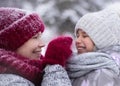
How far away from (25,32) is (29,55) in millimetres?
100

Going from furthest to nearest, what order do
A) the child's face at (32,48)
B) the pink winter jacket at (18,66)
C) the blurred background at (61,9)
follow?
the blurred background at (61,9) → the child's face at (32,48) → the pink winter jacket at (18,66)

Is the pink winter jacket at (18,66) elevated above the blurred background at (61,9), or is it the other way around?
the pink winter jacket at (18,66)

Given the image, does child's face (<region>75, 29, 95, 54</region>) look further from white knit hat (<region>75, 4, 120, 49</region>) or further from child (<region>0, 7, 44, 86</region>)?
child (<region>0, 7, 44, 86</region>)

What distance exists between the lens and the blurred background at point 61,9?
487 centimetres

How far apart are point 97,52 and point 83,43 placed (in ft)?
0.29

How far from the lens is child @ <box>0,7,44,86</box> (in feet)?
5.60

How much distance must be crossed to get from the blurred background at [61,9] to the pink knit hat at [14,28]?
9.34 feet

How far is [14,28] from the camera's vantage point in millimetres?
1775

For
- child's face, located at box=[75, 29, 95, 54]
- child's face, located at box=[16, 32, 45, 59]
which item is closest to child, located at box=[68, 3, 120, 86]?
child's face, located at box=[75, 29, 95, 54]

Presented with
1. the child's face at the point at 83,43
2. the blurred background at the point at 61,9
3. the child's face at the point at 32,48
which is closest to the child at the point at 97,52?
the child's face at the point at 83,43

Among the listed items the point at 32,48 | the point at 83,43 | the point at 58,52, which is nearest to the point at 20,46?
the point at 32,48

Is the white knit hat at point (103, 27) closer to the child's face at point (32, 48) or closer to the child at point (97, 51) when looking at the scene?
the child at point (97, 51)

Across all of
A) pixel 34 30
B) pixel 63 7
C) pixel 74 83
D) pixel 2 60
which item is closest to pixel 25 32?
pixel 34 30

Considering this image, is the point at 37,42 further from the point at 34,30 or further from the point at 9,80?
the point at 9,80
